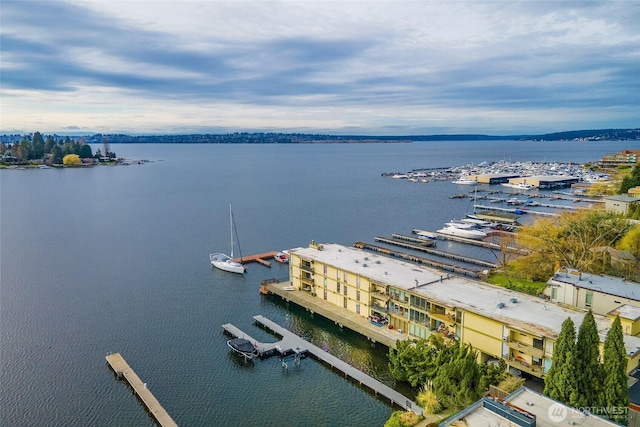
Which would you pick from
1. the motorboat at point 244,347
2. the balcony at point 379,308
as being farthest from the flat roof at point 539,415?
the motorboat at point 244,347

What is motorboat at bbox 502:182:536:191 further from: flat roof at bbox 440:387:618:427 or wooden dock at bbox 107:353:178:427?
wooden dock at bbox 107:353:178:427

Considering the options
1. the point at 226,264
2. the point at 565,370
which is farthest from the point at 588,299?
the point at 226,264

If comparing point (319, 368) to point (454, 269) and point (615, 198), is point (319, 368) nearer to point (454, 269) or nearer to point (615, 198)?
point (454, 269)

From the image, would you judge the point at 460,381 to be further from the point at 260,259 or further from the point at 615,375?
the point at 260,259

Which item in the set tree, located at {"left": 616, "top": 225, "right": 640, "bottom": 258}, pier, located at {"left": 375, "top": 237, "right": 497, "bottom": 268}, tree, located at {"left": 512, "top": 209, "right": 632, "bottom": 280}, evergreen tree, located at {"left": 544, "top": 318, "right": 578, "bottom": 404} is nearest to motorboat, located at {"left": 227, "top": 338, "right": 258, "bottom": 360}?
evergreen tree, located at {"left": 544, "top": 318, "right": 578, "bottom": 404}

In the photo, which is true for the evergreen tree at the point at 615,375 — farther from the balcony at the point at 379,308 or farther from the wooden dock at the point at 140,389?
the wooden dock at the point at 140,389
